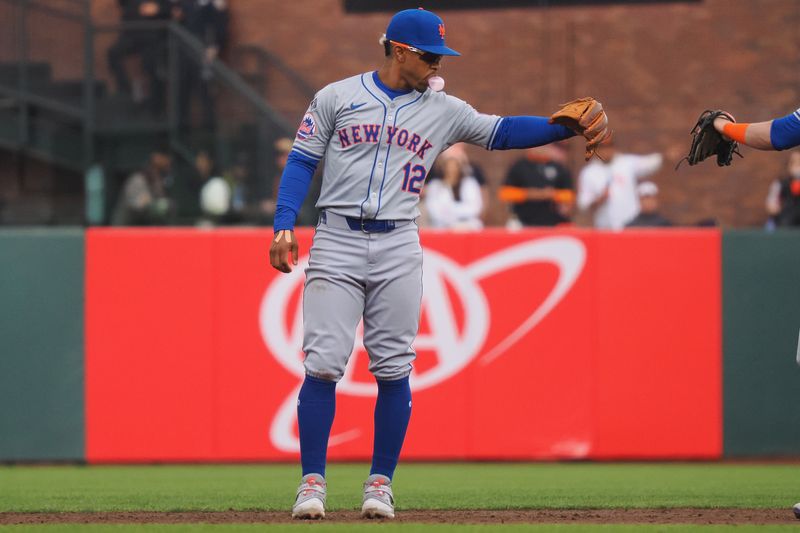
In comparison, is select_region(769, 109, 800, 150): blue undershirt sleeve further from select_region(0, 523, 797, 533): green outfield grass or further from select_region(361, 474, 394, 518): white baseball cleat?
select_region(361, 474, 394, 518): white baseball cleat

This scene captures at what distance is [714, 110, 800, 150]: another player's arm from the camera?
17.8ft

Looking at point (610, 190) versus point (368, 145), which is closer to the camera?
point (368, 145)

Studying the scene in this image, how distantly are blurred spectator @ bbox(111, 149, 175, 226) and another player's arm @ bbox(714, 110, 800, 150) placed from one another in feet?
22.8

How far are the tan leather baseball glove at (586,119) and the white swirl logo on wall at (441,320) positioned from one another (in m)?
3.47

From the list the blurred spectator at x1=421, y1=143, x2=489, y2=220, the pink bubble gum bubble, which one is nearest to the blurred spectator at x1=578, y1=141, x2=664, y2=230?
the blurred spectator at x1=421, y1=143, x2=489, y2=220

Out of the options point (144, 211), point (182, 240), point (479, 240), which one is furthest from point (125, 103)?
point (479, 240)

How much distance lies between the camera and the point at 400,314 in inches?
214

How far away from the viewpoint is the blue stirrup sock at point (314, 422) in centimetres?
540

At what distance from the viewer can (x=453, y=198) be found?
→ 10570mm

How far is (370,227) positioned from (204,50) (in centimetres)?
750

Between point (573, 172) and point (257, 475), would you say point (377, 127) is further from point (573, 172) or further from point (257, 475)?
point (573, 172)

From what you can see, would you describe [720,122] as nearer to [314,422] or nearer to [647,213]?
[314,422]

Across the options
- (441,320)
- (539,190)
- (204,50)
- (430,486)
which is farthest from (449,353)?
(204,50)

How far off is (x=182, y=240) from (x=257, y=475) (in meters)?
1.87
